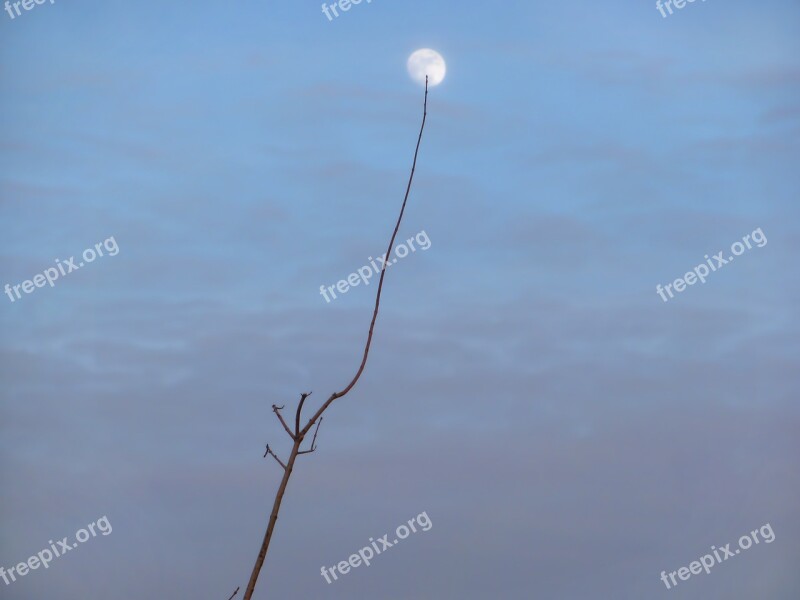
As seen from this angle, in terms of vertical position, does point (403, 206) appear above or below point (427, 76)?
below

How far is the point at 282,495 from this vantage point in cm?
145

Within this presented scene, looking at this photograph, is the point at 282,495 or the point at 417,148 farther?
the point at 417,148

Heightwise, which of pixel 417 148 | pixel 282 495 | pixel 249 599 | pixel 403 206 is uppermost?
pixel 417 148

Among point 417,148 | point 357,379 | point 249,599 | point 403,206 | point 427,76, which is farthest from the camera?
point 427,76

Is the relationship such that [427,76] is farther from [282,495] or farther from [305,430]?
[282,495]

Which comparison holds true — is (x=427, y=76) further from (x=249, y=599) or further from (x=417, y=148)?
(x=249, y=599)

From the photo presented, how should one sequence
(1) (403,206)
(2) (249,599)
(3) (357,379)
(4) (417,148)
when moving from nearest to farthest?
(2) (249,599)
(3) (357,379)
(1) (403,206)
(4) (417,148)

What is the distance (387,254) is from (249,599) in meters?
0.68

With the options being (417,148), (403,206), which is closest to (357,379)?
(403,206)

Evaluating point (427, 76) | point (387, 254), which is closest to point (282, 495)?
point (387, 254)

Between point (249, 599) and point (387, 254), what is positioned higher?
point (387, 254)

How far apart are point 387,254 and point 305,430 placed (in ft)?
1.24

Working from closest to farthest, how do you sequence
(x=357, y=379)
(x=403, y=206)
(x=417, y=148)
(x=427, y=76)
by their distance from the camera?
(x=357, y=379) < (x=403, y=206) < (x=417, y=148) < (x=427, y=76)

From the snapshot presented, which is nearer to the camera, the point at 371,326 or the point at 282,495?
the point at 282,495
